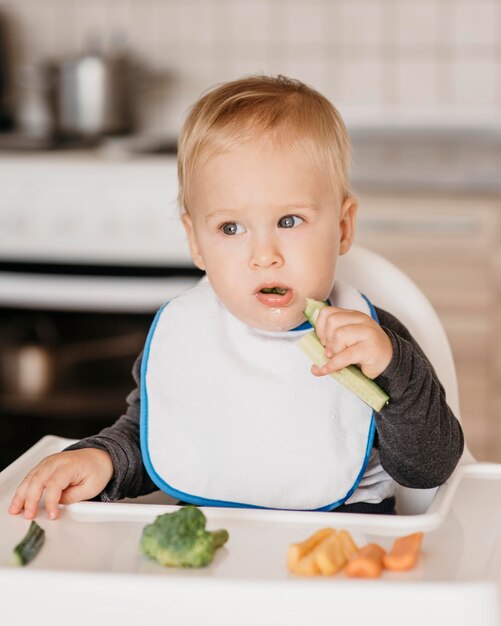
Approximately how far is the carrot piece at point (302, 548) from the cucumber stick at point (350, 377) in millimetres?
172

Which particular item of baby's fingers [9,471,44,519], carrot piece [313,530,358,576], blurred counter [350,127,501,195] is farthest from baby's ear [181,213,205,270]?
blurred counter [350,127,501,195]

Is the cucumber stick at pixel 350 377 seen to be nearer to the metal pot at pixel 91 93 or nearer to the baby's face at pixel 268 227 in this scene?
the baby's face at pixel 268 227

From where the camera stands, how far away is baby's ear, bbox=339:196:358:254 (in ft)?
4.06

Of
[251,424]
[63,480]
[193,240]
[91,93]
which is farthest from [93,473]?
[91,93]

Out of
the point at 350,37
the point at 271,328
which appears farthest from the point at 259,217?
the point at 350,37

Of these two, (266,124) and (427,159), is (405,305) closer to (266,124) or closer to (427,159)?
(266,124)

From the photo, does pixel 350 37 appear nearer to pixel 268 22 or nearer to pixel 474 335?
pixel 268 22

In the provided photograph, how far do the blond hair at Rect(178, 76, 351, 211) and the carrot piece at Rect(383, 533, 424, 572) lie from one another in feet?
1.42

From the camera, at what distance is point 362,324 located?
104 cm

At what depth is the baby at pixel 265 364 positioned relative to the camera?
3.66 feet

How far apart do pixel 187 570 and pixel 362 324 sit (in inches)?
12.4

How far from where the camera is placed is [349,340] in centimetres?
103

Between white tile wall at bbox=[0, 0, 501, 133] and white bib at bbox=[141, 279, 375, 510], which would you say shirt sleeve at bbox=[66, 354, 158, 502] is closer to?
white bib at bbox=[141, 279, 375, 510]

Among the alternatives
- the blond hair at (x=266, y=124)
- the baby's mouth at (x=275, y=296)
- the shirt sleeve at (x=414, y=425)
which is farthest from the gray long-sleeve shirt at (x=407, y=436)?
the blond hair at (x=266, y=124)
